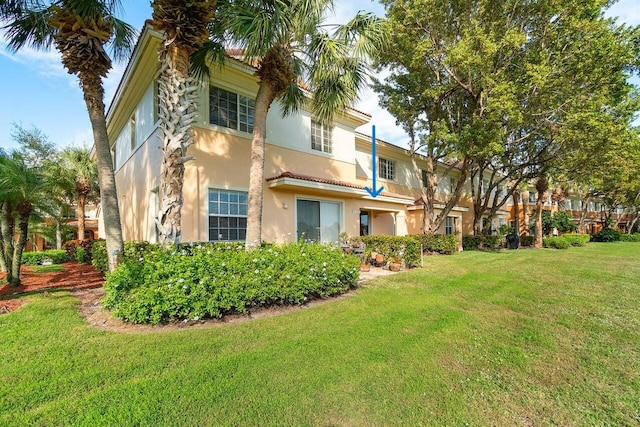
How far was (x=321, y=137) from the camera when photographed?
559 inches

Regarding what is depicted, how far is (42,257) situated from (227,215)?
1506 centimetres

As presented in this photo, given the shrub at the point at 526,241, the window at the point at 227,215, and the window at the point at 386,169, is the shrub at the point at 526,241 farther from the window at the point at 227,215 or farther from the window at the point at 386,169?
the window at the point at 227,215

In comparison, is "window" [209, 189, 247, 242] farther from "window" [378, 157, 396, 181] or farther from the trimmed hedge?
"window" [378, 157, 396, 181]

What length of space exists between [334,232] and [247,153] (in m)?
5.63

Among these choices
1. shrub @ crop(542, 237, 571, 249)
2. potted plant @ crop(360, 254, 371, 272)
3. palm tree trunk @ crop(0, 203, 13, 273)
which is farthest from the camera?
shrub @ crop(542, 237, 571, 249)

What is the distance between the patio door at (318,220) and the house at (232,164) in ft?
0.15

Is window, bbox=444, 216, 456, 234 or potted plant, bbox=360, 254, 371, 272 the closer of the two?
potted plant, bbox=360, 254, 371, 272

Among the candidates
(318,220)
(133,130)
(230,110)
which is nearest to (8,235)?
(133,130)

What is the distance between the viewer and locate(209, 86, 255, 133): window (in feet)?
34.5

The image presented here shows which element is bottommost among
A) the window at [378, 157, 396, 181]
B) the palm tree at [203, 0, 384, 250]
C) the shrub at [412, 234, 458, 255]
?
the shrub at [412, 234, 458, 255]

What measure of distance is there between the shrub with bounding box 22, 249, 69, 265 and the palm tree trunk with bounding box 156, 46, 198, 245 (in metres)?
16.5

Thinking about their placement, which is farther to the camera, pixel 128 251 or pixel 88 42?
pixel 128 251

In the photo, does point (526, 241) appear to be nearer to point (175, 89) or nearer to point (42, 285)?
point (175, 89)

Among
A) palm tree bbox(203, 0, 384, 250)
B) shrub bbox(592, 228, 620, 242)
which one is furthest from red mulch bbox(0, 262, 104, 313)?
shrub bbox(592, 228, 620, 242)
